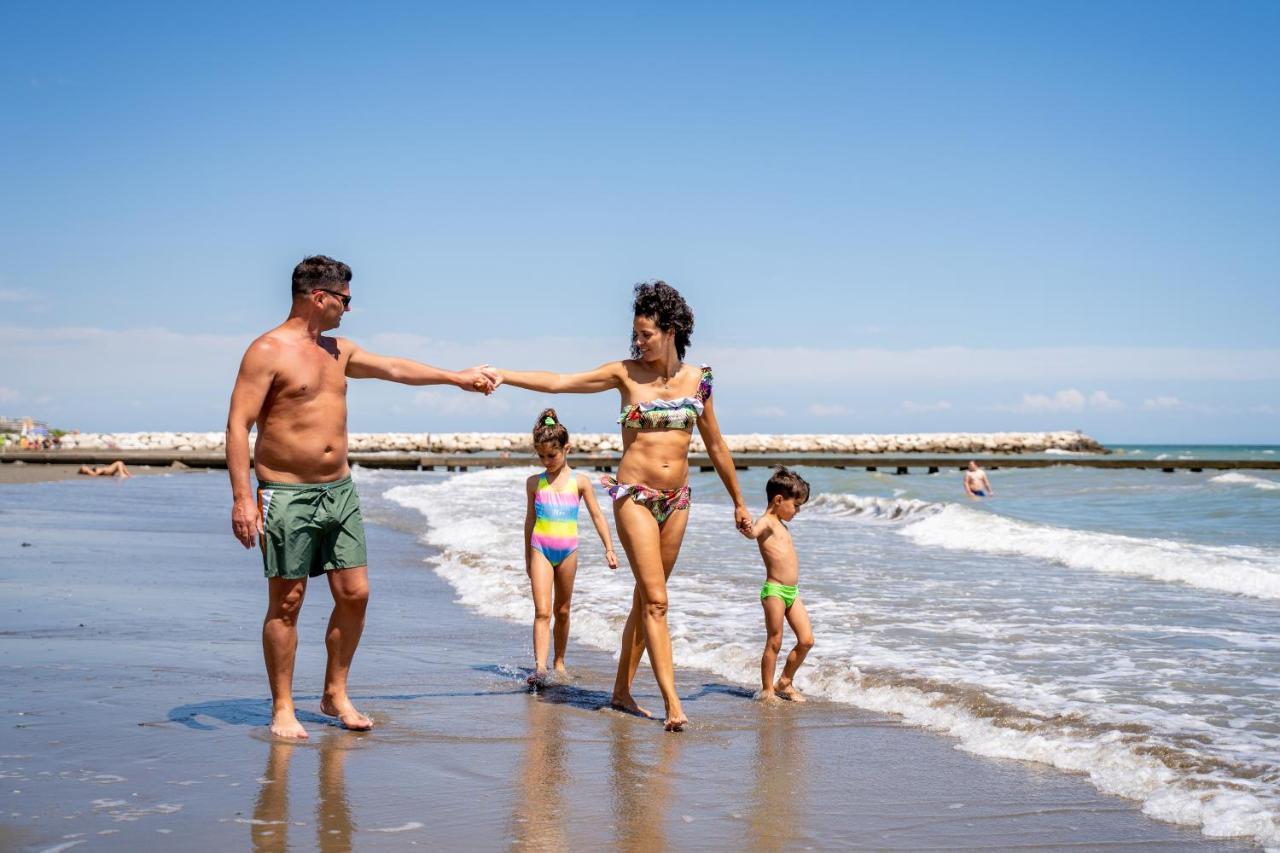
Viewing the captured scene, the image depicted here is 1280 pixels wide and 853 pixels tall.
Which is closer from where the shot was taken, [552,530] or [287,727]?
[287,727]

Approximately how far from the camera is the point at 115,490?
2677cm

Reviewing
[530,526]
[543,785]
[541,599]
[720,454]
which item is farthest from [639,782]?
[530,526]

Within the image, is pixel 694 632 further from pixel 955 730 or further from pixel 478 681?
pixel 955 730

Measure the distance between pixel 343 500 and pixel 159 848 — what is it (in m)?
2.07

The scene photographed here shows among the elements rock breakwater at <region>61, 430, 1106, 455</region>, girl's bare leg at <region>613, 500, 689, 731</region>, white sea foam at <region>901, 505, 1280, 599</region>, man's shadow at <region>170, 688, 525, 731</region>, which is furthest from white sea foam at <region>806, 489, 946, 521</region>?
rock breakwater at <region>61, 430, 1106, 455</region>

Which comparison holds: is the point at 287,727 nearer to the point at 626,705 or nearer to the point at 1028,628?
the point at 626,705

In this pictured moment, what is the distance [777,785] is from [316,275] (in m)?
3.09

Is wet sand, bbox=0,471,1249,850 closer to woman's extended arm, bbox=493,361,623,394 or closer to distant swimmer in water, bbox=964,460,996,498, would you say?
woman's extended arm, bbox=493,361,623,394

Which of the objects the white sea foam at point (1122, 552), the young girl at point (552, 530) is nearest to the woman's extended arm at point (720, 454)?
the young girl at point (552, 530)

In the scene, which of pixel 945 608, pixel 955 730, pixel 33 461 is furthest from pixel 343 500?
pixel 33 461

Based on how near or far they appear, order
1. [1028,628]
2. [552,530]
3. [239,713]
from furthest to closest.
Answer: [1028,628] < [552,530] < [239,713]

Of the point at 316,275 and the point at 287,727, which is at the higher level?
the point at 316,275

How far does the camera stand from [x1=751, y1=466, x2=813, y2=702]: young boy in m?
6.60

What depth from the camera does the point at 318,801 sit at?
4.25m
